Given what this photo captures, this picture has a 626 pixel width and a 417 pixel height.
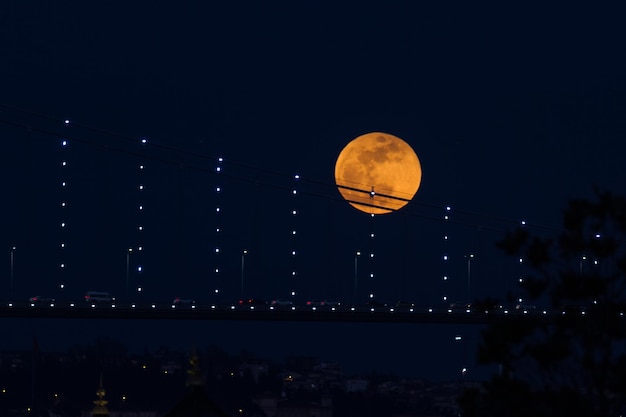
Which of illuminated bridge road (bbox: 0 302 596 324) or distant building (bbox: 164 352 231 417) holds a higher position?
illuminated bridge road (bbox: 0 302 596 324)

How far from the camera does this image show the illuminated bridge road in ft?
319

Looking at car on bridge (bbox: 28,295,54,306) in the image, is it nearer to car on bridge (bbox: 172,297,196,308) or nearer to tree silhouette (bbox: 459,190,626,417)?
car on bridge (bbox: 172,297,196,308)

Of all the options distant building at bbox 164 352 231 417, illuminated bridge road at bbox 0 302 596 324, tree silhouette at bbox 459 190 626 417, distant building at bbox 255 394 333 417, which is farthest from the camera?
distant building at bbox 255 394 333 417

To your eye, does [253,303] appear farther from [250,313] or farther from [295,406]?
[295,406]

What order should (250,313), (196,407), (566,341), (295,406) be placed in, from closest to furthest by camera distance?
(566,341), (196,407), (250,313), (295,406)

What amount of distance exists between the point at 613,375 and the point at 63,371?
4709 inches

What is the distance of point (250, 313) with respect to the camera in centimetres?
10069

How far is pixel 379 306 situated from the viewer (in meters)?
103

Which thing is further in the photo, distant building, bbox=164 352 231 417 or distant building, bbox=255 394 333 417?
distant building, bbox=255 394 333 417

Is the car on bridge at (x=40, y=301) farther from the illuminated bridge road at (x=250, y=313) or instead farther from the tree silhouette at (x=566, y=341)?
the tree silhouette at (x=566, y=341)

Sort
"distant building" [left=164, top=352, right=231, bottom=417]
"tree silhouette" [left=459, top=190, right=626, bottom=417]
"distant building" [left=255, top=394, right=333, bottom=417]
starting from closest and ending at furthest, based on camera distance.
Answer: "tree silhouette" [left=459, top=190, right=626, bottom=417] < "distant building" [left=164, top=352, right=231, bottom=417] < "distant building" [left=255, top=394, right=333, bottom=417]

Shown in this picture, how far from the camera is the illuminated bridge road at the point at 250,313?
9738cm

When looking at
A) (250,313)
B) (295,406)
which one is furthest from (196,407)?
(295,406)

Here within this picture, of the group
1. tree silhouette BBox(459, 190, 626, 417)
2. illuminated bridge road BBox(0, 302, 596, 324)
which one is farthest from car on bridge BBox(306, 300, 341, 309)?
tree silhouette BBox(459, 190, 626, 417)
